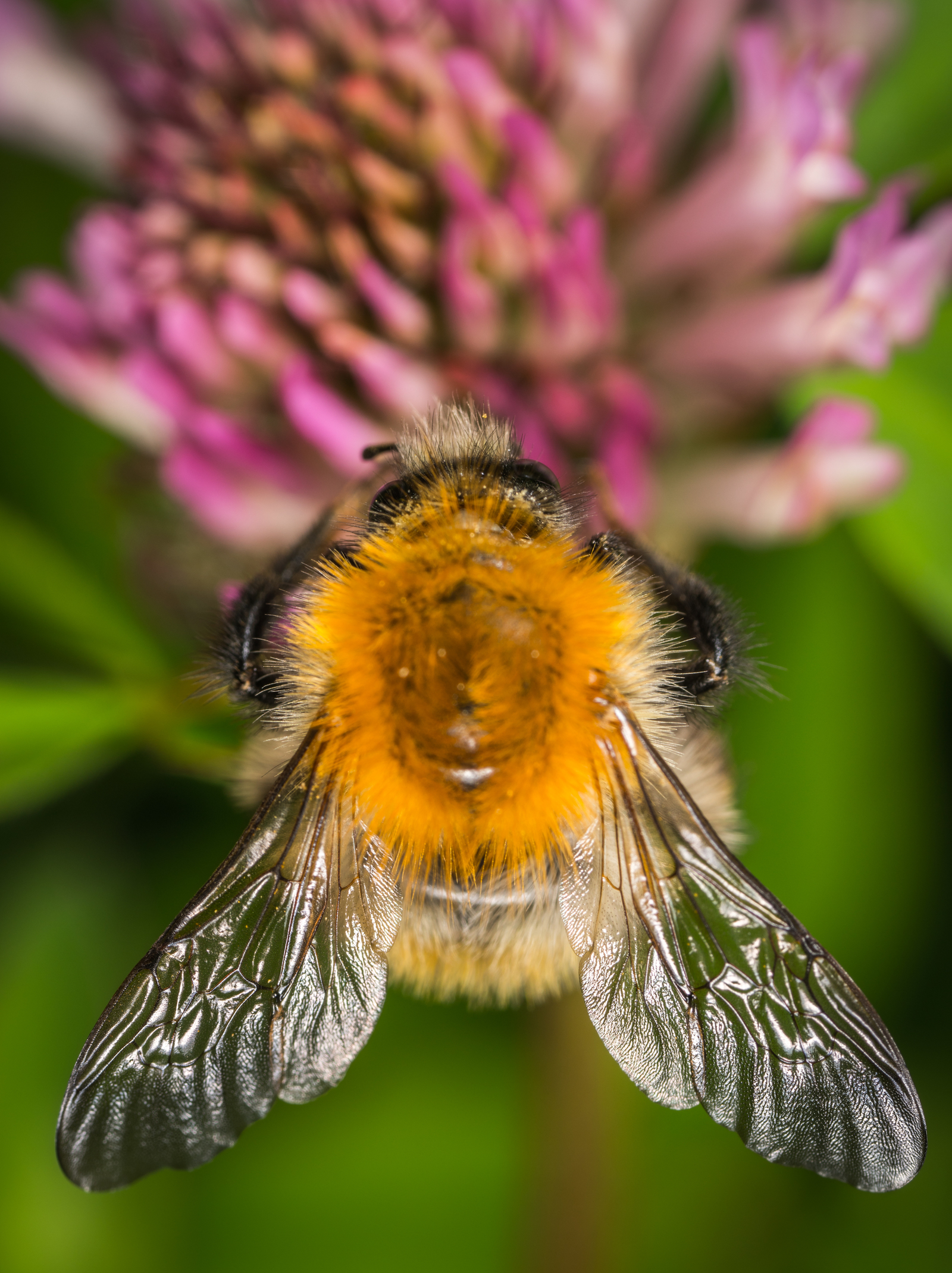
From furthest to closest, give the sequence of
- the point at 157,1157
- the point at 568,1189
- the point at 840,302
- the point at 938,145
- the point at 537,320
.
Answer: the point at 568,1189, the point at 938,145, the point at 537,320, the point at 840,302, the point at 157,1157

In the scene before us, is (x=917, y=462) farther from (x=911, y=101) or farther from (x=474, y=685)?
(x=474, y=685)

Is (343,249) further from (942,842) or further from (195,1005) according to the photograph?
(942,842)

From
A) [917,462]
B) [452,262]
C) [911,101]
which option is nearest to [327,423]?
[452,262]

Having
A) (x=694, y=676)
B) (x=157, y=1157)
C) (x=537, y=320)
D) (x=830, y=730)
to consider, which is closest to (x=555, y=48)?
(x=537, y=320)

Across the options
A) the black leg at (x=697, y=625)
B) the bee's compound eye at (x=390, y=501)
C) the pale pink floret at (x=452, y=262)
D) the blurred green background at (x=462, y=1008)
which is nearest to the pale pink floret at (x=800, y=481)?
the pale pink floret at (x=452, y=262)

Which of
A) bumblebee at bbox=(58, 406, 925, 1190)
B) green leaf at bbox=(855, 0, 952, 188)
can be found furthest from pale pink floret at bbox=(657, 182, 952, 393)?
bumblebee at bbox=(58, 406, 925, 1190)

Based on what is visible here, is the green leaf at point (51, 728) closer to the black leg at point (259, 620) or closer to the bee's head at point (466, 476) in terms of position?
the black leg at point (259, 620)
